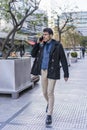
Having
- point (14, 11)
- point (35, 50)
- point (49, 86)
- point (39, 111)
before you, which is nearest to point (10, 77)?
point (39, 111)

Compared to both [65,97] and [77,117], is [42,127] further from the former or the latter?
[65,97]

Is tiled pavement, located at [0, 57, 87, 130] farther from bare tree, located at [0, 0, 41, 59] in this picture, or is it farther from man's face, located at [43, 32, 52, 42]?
bare tree, located at [0, 0, 41, 59]

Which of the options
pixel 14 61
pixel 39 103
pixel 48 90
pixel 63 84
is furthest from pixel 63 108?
pixel 63 84

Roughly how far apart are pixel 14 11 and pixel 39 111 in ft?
17.7

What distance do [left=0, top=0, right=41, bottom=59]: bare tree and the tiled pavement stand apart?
67.4 inches

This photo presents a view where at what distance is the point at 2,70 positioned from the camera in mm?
8680

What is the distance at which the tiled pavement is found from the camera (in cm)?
588

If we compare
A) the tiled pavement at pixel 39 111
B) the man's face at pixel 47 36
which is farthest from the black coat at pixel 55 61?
the tiled pavement at pixel 39 111

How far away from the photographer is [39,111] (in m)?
7.00

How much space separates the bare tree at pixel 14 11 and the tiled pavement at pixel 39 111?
1.71 m

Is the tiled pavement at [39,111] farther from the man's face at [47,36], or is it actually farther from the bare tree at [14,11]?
the bare tree at [14,11]

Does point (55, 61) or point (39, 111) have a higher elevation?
point (55, 61)

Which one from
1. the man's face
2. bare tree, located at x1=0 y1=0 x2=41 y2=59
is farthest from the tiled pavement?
bare tree, located at x1=0 y1=0 x2=41 y2=59

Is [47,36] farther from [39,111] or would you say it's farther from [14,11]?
[14,11]
